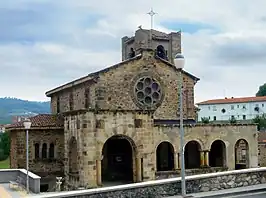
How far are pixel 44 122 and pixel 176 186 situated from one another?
1848 centimetres

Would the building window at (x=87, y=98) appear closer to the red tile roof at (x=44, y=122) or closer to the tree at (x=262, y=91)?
the red tile roof at (x=44, y=122)

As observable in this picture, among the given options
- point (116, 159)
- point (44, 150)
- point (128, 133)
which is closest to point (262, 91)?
point (116, 159)

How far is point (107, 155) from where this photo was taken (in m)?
31.5

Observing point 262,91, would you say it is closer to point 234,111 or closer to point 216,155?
point 234,111

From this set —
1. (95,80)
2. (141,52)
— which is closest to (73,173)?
(95,80)

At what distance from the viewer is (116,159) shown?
105ft

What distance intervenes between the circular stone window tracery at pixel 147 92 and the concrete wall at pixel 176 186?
1591 cm

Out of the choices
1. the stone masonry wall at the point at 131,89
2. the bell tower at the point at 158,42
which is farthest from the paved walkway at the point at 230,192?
the bell tower at the point at 158,42

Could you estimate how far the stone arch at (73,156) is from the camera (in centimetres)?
2756

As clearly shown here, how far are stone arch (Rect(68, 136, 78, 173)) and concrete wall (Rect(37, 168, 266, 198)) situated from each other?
484 inches

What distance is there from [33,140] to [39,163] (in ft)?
5.53

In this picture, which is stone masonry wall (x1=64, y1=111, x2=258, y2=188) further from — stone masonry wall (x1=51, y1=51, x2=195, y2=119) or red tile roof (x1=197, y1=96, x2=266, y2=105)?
red tile roof (x1=197, y1=96, x2=266, y2=105)

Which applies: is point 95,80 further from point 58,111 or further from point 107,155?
Result: point 58,111

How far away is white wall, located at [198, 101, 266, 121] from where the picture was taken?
114938 millimetres
